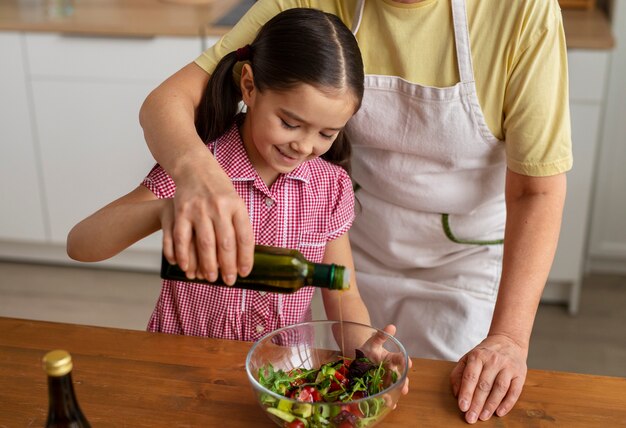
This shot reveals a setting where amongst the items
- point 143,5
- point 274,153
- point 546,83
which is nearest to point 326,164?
point 274,153

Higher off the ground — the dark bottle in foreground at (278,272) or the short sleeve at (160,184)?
the dark bottle in foreground at (278,272)

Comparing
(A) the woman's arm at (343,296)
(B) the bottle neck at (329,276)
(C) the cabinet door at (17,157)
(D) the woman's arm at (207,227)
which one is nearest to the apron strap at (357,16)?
(A) the woman's arm at (343,296)

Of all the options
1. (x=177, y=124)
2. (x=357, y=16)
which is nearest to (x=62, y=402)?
(x=177, y=124)

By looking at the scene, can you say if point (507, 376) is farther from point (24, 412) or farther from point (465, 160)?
point (24, 412)

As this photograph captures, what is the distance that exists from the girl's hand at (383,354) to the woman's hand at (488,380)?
8 centimetres

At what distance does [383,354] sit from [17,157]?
230cm

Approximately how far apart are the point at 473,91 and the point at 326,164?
28 centimetres

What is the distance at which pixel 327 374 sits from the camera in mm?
1070

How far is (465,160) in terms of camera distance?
1499 millimetres

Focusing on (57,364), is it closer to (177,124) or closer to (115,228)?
(115,228)

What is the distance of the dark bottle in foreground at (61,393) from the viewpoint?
0.76 m

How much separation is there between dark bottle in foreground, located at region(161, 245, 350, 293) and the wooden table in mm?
185

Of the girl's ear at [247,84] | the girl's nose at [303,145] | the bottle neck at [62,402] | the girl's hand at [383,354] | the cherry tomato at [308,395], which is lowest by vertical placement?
the cherry tomato at [308,395]

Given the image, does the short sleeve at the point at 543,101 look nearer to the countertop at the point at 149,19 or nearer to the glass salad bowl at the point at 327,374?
the glass salad bowl at the point at 327,374
